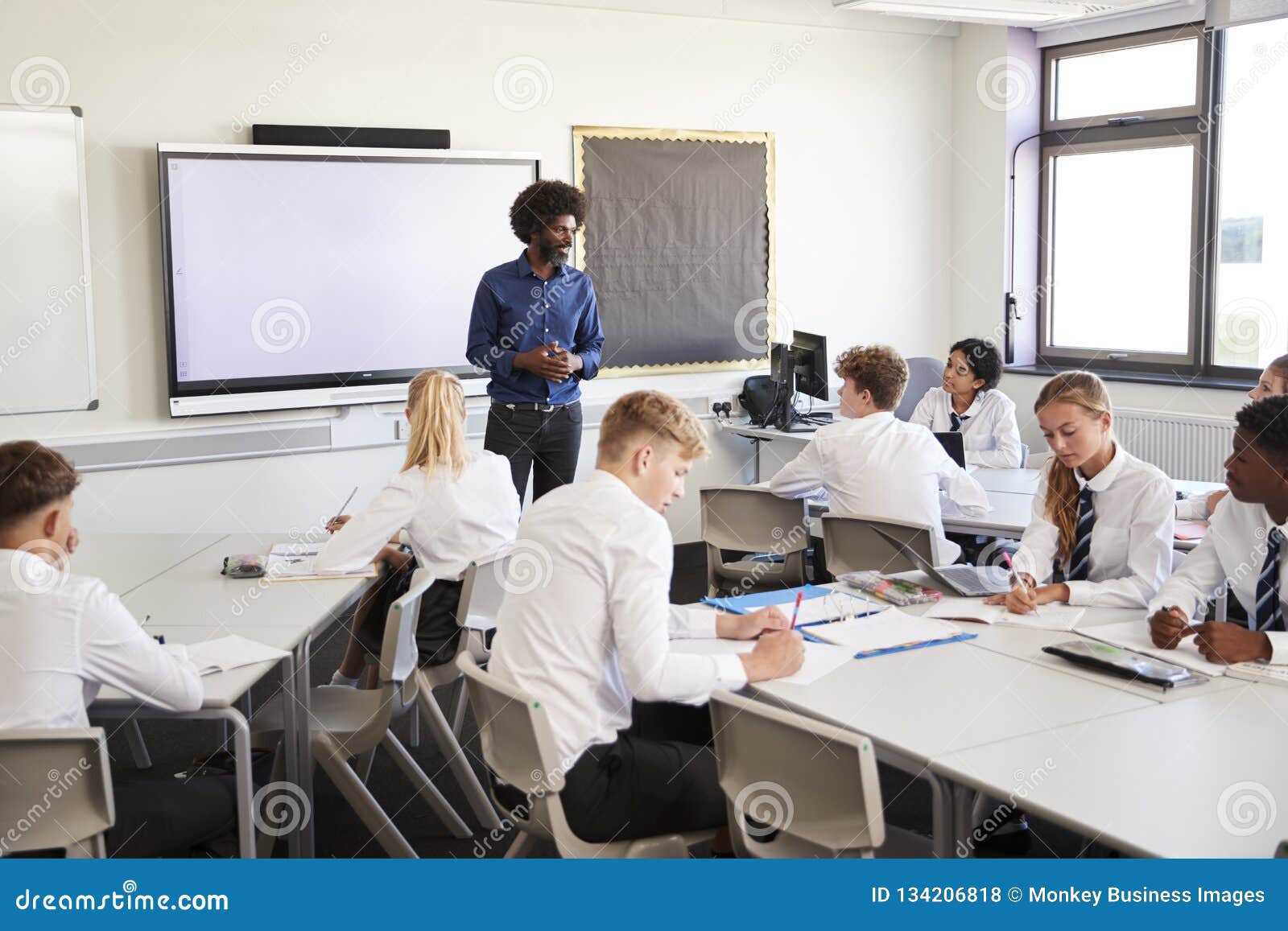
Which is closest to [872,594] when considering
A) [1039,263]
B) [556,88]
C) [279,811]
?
[279,811]

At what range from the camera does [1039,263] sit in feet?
24.6

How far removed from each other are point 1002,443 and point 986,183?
269 centimetres

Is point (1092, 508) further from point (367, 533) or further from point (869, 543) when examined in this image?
point (367, 533)

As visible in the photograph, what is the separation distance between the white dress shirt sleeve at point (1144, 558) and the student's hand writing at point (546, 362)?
2371mm

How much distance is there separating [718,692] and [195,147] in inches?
160

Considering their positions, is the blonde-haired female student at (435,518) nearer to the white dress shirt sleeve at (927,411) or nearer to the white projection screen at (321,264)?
the white projection screen at (321,264)

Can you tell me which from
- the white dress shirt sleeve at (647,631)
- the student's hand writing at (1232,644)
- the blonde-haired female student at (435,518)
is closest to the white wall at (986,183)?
the blonde-haired female student at (435,518)

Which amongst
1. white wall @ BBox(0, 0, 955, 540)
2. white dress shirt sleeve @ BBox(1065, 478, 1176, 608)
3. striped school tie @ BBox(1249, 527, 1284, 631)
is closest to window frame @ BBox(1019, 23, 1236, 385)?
white wall @ BBox(0, 0, 955, 540)

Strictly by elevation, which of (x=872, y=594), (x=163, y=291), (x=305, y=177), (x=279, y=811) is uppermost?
(x=305, y=177)

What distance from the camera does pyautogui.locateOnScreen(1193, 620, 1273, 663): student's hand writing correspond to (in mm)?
2449

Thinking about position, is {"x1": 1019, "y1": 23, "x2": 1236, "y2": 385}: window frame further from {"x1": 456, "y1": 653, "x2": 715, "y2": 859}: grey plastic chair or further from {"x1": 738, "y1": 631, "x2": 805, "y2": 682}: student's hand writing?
{"x1": 456, "y1": 653, "x2": 715, "y2": 859}: grey plastic chair

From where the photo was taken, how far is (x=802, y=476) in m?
4.18
